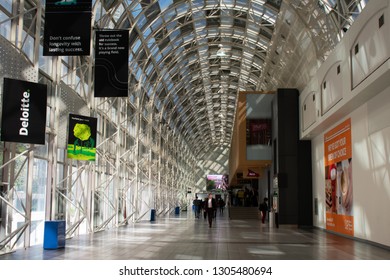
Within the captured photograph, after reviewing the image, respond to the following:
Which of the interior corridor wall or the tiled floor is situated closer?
the tiled floor

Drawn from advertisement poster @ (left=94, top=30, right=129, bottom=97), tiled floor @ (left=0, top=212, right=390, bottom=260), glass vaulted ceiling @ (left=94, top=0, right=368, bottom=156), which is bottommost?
tiled floor @ (left=0, top=212, right=390, bottom=260)

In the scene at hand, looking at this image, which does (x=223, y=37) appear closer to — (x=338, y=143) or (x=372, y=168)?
(x=338, y=143)

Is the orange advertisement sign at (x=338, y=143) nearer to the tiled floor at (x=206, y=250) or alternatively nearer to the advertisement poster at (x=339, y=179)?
the advertisement poster at (x=339, y=179)

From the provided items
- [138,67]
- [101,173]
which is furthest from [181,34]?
[101,173]

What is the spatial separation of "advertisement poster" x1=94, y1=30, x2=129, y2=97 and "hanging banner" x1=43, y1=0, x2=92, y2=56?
3143 mm

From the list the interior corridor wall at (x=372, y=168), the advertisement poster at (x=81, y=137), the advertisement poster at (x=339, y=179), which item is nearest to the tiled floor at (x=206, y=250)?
the interior corridor wall at (x=372, y=168)

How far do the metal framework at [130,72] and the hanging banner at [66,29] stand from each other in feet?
3.26

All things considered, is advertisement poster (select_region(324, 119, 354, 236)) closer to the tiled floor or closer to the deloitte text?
the tiled floor

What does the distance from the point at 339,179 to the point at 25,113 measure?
12742 mm

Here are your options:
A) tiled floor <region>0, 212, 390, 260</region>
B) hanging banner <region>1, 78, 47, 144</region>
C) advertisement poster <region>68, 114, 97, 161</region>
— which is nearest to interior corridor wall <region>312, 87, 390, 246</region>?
tiled floor <region>0, 212, 390, 260</region>

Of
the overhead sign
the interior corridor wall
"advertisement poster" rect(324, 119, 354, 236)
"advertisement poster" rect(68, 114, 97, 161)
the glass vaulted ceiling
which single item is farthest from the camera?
the overhead sign

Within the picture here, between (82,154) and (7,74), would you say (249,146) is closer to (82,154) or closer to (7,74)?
(82,154)

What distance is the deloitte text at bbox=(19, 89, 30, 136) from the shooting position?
12.6 m
